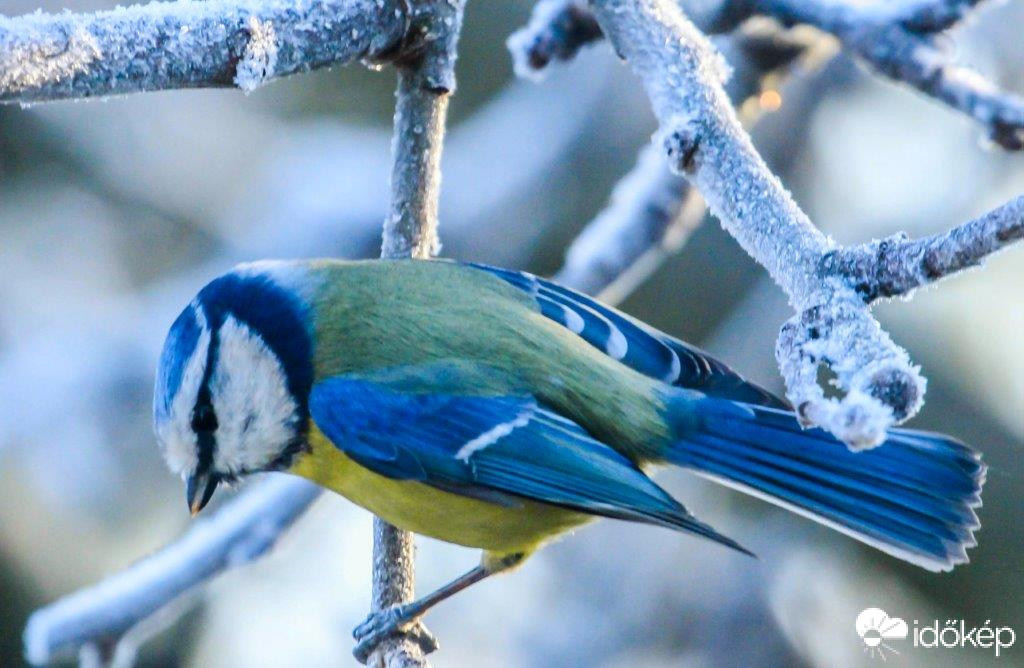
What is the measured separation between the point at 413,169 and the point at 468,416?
30 centimetres

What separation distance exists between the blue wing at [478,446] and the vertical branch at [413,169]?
12 cm

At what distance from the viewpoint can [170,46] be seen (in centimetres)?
94

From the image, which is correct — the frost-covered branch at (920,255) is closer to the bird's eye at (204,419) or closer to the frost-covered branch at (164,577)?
the bird's eye at (204,419)

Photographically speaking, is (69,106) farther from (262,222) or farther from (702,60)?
(702,60)

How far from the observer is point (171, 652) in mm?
2309

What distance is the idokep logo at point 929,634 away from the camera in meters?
1.97

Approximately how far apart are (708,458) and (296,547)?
1189mm

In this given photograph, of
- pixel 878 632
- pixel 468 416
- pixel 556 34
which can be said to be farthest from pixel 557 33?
pixel 878 632

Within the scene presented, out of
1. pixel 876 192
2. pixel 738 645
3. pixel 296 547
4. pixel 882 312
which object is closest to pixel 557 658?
pixel 738 645

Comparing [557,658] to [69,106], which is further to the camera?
[69,106]

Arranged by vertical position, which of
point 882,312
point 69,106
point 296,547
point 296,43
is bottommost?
point 296,547

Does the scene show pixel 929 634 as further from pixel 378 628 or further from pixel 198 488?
pixel 198 488

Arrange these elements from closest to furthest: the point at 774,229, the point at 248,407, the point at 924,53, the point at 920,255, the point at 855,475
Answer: the point at 920,255 < the point at 774,229 < the point at 855,475 < the point at 248,407 < the point at 924,53

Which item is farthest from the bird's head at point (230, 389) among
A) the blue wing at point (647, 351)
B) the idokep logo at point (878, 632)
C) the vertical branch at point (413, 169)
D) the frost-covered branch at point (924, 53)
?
the idokep logo at point (878, 632)
